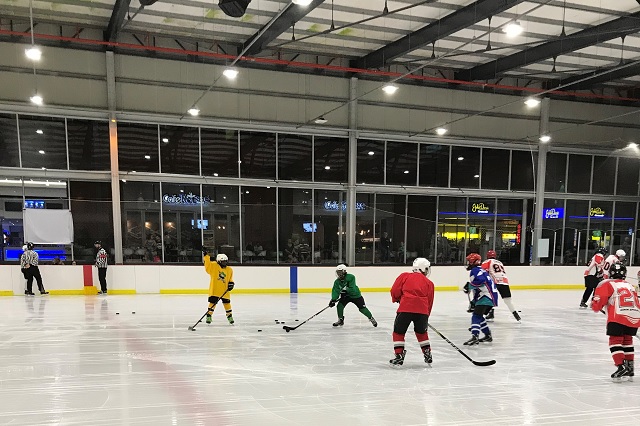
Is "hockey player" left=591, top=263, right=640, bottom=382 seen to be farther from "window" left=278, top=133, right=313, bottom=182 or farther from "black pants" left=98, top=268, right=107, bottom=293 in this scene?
"black pants" left=98, top=268, right=107, bottom=293

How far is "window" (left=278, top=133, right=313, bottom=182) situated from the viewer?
493 inches

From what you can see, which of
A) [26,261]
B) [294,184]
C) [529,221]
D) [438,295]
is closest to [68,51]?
[26,261]

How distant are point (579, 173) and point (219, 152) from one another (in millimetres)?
12018

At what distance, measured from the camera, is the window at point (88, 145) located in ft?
36.1

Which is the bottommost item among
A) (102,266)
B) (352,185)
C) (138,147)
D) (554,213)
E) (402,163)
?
(102,266)

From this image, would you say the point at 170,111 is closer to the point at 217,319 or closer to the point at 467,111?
the point at 217,319

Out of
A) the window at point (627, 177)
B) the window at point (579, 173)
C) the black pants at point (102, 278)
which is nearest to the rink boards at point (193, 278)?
the black pants at point (102, 278)

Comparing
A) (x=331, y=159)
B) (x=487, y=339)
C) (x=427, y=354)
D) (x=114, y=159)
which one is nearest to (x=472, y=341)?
(x=487, y=339)

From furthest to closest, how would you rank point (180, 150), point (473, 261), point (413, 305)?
point (180, 150), point (473, 261), point (413, 305)

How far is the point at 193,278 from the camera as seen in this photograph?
33.8 ft

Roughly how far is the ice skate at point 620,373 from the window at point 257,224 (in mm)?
8559

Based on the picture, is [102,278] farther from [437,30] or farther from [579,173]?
[579,173]

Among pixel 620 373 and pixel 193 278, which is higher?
pixel 620 373

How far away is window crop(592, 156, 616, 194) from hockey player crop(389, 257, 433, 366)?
13454 millimetres
